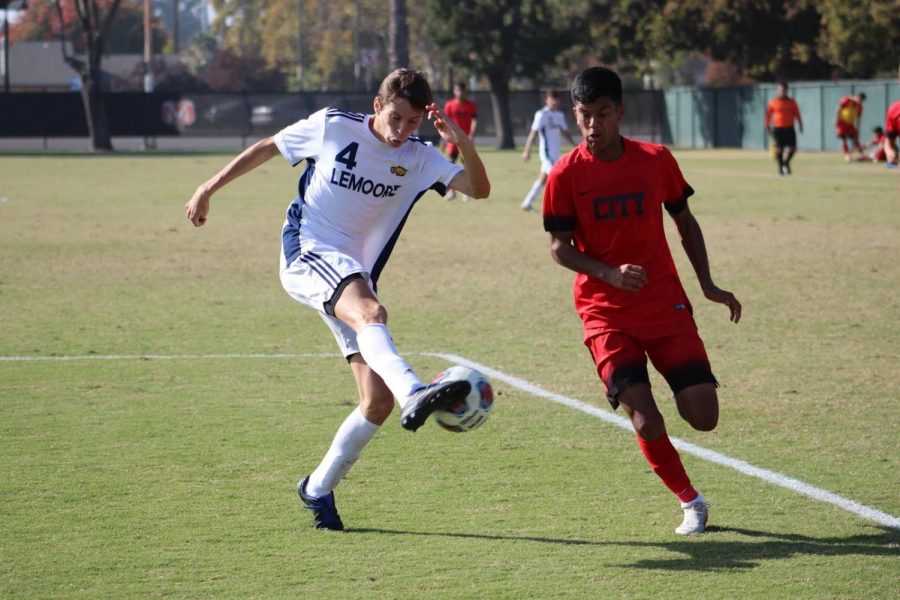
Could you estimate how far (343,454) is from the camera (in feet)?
19.3

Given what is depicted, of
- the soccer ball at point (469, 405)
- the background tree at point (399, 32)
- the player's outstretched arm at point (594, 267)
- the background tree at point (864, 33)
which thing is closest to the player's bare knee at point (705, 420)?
the player's outstretched arm at point (594, 267)

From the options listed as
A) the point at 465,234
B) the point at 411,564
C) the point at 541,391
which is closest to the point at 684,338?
the point at 411,564

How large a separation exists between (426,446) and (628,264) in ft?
7.00

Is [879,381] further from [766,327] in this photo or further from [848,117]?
[848,117]

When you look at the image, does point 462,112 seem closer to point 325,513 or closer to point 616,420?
point 616,420

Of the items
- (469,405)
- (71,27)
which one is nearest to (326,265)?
(469,405)

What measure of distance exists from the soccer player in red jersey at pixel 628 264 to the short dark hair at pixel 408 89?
0.62 meters

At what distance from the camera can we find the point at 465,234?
805 inches

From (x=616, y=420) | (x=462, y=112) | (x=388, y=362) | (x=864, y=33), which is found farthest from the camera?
(x=864, y=33)

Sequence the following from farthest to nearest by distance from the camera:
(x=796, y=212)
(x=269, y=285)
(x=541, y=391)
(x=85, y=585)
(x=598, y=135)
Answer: (x=796, y=212)
(x=269, y=285)
(x=541, y=391)
(x=598, y=135)
(x=85, y=585)

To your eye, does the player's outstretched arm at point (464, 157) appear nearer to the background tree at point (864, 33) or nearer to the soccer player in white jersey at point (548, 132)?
the soccer player in white jersey at point (548, 132)

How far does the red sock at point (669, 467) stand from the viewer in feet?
18.8

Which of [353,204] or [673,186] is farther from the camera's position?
[353,204]

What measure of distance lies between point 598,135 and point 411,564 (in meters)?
1.88
